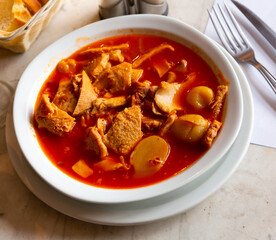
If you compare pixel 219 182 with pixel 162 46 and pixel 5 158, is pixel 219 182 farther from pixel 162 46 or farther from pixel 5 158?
pixel 5 158

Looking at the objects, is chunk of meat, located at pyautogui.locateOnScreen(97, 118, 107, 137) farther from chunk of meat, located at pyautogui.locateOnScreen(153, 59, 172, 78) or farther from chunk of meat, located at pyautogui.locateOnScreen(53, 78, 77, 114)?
chunk of meat, located at pyautogui.locateOnScreen(153, 59, 172, 78)

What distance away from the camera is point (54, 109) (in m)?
2.29

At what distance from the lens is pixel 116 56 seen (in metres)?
2.59

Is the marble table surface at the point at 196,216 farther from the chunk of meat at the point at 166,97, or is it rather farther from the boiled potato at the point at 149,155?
the chunk of meat at the point at 166,97

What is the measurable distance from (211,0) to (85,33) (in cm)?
122

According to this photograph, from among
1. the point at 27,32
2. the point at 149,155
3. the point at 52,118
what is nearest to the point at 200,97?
the point at 149,155

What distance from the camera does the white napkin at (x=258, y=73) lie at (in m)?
2.39

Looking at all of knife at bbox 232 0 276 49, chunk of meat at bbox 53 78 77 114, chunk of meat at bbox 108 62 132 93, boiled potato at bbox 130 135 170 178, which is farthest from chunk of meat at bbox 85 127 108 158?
knife at bbox 232 0 276 49

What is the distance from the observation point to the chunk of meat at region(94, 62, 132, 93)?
95.5 inches

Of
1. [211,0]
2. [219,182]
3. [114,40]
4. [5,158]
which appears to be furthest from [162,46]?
[5,158]

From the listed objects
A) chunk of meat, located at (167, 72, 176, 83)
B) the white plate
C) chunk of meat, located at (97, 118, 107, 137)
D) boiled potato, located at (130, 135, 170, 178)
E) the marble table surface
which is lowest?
the marble table surface

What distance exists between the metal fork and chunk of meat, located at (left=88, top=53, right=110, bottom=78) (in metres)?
0.91

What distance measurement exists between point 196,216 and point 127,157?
0.53 m

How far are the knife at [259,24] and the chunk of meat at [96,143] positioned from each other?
1547mm
